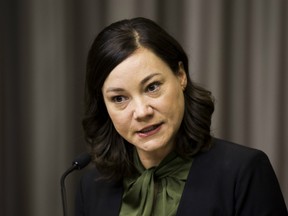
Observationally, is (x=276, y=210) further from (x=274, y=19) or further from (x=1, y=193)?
(x=1, y=193)

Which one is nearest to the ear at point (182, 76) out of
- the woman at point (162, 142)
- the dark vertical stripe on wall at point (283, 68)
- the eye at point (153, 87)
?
the woman at point (162, 142)

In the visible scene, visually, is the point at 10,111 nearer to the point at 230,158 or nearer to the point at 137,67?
the point at 137,67

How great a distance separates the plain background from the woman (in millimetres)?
568

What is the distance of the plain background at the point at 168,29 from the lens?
6.85 ft

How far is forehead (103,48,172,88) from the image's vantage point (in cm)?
133

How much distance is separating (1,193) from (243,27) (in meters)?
1.23

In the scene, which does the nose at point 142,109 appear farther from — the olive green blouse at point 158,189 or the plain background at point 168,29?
the plain background at point 168,29

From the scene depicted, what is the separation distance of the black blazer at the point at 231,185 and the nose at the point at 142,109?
0.24 meters

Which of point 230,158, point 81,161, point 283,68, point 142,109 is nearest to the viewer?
point 142,109

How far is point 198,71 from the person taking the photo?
2102mm

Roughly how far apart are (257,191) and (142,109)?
1.23 feet

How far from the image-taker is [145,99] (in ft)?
4.39

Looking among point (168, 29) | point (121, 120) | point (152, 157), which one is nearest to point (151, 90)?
point (121, 120)

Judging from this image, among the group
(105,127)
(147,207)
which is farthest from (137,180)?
(105,127)
